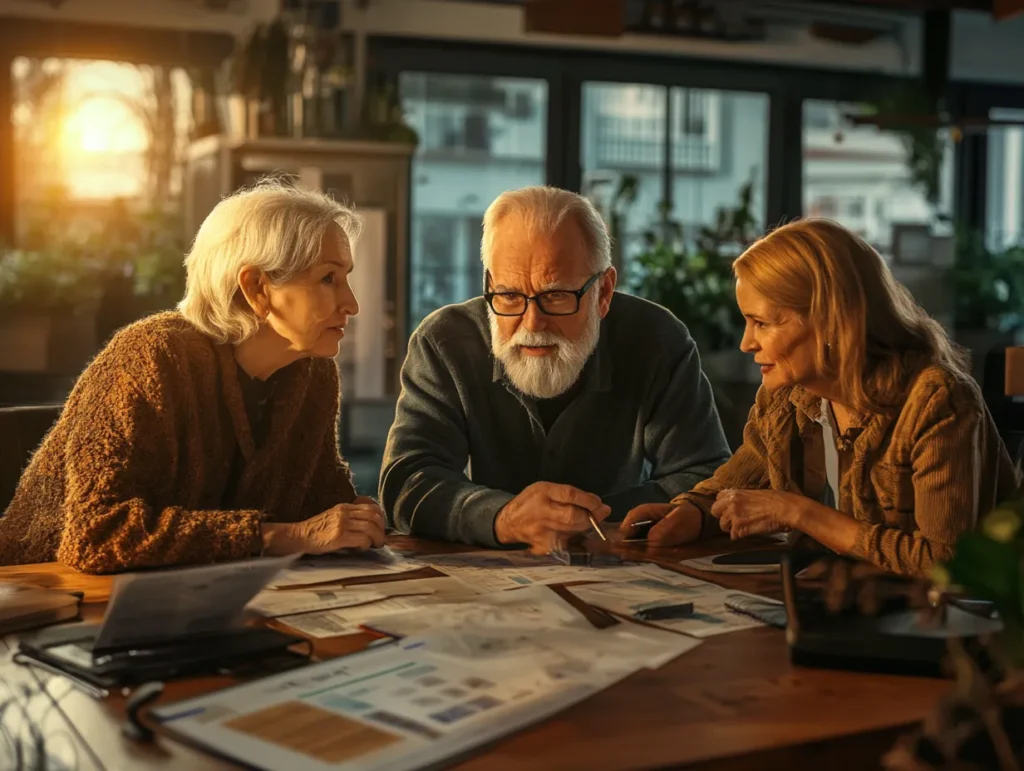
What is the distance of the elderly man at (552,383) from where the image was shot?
250 cm

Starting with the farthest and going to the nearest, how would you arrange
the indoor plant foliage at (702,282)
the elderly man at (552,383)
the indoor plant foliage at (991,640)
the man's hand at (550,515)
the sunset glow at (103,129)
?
the sunset glow at (103,129) < the indoor plant foliage at (702,282) < the elderly man at (552,383) < the man's hand at (550,515) < the indoor plant foliage at (991,640)

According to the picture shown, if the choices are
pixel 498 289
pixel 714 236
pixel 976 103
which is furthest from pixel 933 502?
pixel 976 103

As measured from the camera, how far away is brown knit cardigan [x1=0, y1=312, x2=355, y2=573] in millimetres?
1864

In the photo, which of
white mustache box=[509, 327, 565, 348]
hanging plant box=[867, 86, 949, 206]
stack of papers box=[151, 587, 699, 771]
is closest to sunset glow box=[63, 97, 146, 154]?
hanging plant box=[867, 86, 949, 206]

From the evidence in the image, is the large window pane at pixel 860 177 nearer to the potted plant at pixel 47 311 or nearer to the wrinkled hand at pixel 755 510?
the potted plant at pixel 47 311

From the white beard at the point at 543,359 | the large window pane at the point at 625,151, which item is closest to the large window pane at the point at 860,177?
the large window pane at the point at 625,151

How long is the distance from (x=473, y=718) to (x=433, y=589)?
56 centimetres

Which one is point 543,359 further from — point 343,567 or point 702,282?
point 702,282

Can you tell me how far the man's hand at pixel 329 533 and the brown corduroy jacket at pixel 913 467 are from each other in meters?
0.56

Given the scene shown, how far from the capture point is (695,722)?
A: 1.21m

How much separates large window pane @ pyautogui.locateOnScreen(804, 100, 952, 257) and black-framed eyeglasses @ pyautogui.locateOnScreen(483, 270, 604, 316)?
18.0 feet

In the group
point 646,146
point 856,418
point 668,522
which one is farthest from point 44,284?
point 856,418

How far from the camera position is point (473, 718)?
1168mm

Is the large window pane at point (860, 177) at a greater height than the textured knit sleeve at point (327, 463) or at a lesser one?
greater
